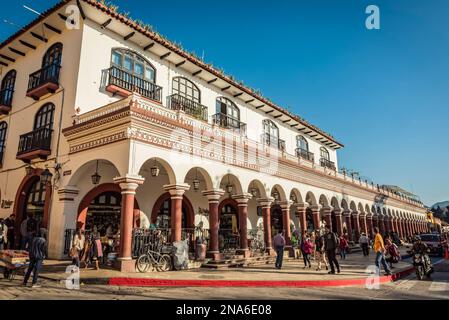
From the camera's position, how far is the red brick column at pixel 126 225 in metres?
10.4

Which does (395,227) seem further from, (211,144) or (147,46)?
(147,46)

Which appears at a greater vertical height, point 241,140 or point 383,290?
point 241,140

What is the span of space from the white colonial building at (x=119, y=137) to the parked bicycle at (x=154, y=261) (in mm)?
491

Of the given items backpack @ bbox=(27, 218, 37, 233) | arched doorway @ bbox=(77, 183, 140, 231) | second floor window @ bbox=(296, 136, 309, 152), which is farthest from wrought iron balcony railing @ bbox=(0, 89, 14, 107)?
second floor window @ bbox=(296, 136, 309, 152)

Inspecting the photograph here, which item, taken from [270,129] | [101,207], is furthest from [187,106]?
[270,129]

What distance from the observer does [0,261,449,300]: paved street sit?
24.4 ft

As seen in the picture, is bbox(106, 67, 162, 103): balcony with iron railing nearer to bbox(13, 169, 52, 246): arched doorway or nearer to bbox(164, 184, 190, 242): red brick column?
bbox(164, 184, 190, 242): red brick column

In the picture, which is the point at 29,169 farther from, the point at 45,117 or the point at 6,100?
the point at 6,100

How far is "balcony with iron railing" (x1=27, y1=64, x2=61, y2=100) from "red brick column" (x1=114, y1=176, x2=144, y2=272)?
668cm

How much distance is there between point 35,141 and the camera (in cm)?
1479

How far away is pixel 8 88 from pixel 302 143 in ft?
71.8

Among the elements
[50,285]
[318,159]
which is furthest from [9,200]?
[318,159]

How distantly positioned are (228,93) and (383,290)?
1485 centimetres

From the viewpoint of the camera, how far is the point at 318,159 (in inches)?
1182
